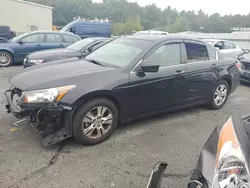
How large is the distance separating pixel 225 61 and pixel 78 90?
3372 millimetres

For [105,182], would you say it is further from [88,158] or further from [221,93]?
[221,93]

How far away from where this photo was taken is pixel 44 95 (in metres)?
2.89

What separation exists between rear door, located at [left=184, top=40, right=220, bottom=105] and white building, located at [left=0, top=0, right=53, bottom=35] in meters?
19.5

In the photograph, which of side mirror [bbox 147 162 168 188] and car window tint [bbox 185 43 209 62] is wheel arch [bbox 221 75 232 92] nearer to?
car window tint [bbox 185 43 209 62]

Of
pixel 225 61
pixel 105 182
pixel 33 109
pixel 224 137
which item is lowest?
pixel 105 182

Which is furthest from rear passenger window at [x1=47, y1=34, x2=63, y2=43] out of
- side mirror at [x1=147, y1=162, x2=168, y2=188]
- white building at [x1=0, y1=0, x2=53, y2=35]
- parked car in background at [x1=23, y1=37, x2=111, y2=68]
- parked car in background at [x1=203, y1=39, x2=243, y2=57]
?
white building at [x1=0, y1=0, x2=53, y2=35]

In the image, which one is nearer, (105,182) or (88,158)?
(105,182)

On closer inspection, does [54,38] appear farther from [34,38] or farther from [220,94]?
[220,94]

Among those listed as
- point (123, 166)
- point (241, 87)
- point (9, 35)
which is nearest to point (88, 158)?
point (123, 166)

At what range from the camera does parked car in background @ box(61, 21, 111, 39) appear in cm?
1510

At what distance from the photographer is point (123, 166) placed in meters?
2.81

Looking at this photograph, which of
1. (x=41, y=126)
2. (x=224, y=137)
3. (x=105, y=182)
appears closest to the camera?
(x=224, y=137)

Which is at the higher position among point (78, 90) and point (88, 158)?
point (78, 90)

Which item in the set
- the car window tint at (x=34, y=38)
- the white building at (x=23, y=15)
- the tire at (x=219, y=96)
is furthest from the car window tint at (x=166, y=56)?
the white building at (x=23, y=15)
